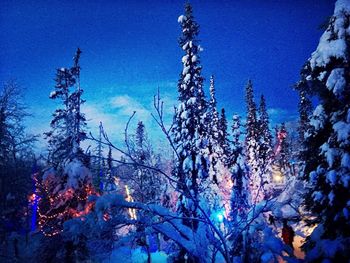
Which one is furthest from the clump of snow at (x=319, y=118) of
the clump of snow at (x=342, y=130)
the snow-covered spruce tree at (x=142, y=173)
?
the snow-covered spruce tree at (x=142, y=173)

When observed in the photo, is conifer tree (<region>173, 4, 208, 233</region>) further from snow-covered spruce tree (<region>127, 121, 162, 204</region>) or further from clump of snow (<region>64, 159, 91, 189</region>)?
clump of snow (<region>64, 159, 91, 189</region>)

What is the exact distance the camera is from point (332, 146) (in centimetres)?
945

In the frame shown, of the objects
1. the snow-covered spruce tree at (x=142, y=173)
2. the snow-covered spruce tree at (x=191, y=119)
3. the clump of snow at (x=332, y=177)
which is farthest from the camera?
the snow-covered spruce tree at (x=191, y=119)

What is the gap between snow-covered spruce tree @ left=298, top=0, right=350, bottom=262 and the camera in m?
8.88

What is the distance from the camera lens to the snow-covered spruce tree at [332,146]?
8.88m

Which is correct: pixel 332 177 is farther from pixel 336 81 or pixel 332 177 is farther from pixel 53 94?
pixel 53 94

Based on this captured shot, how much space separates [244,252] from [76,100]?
17837 millimetres

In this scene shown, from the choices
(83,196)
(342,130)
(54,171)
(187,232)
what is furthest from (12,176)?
(342,130)

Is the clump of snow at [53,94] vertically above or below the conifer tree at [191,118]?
above

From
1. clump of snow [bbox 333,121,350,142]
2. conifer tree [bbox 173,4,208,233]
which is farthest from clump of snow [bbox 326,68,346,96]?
conifer tree [bbox 173,4,208,233]

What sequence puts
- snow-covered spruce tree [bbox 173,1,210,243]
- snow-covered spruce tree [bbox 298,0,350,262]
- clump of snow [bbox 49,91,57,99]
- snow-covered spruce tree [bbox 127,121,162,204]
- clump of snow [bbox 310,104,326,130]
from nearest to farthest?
snow-covered spruce tree [bbox 127,121,162,204]
snow-covered spruce tree [bbox 298,0,350,262]
clump of snow [bbox 310,104,326,130]
snow-covered spruce tree [bbox 173,1,210,243]
clump of snow [bbox 49,91,57,99]

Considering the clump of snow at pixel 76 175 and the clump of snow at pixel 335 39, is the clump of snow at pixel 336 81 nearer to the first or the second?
the clump of snow at pixel 335 39

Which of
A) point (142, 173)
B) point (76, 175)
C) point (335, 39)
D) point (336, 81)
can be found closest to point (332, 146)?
point (336, 81)

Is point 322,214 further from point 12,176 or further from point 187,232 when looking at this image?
point 12,176
